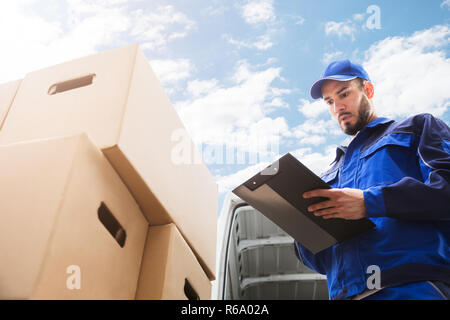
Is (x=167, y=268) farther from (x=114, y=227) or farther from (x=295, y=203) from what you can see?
(x=295, y=203)

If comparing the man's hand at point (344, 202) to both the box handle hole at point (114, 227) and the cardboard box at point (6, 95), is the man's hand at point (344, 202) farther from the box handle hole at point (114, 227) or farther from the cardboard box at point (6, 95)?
the cardboard box at point (6, 95)

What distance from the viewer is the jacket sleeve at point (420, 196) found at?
37.1 inches

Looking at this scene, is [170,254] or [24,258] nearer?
[24,258]

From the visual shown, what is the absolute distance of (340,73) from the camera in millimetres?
1508

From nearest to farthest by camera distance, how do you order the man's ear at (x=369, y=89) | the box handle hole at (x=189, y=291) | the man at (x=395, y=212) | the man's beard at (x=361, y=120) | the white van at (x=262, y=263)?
1. the man at (x=395, y=212)
2. the box handle hole at (x=189, y=291)
3. the man's beard at (x=361, y=120)
4. the man's ear at (x=369, y=89)
5. the white van at (x=262, y=263)

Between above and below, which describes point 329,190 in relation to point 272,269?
below

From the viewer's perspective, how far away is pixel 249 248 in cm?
293

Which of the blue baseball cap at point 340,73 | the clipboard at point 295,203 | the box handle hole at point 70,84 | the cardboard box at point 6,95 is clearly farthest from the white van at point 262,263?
the cardboard box at point 6,95

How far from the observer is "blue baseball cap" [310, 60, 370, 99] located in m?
1.48

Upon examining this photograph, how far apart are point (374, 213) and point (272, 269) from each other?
228 centimetres

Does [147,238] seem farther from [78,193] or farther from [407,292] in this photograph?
[407,292]

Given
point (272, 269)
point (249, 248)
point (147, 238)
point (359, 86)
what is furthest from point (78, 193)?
point (272, 269)
